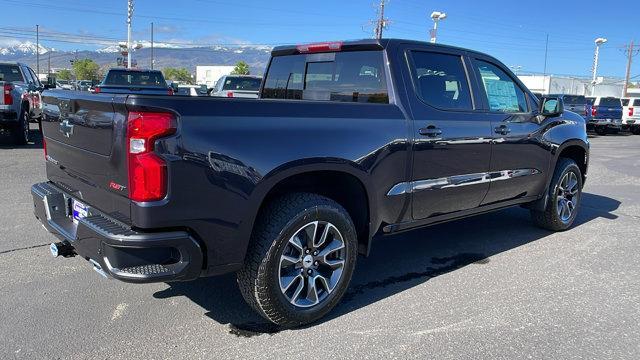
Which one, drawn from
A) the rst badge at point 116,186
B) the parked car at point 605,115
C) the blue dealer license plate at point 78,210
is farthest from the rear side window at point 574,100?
the rst badge at point 116,186

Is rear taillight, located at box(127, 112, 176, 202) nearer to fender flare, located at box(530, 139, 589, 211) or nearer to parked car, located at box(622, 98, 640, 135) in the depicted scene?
fender flare, located at box(530, 139, 589, 211)

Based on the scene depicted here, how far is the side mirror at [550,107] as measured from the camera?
17.9 ft

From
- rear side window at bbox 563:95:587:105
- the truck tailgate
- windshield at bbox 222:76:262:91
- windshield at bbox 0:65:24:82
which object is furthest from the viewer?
rear side window at bbox 563:95:587:105

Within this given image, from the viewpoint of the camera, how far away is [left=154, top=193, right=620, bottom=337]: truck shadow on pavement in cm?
380

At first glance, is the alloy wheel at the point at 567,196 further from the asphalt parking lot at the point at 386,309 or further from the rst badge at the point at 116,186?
the rst badge at the point at 116,186

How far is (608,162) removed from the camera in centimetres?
1355

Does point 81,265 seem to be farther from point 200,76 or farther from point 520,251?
point 200,76

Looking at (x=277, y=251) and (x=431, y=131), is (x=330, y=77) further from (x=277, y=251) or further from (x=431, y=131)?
(x=277, y=251)

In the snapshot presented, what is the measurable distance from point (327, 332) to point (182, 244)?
1163 mm

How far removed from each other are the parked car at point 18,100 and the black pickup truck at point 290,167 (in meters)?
8.06

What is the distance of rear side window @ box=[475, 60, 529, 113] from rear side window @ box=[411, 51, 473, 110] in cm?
30

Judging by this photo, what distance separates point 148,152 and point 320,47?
7.51 ft

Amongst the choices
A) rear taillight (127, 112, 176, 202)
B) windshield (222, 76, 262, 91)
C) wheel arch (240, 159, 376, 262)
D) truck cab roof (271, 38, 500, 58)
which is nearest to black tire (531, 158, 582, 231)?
truck cab roof (271, 38, 500, 58)

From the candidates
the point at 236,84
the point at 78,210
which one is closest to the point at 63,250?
the point at 78,210
